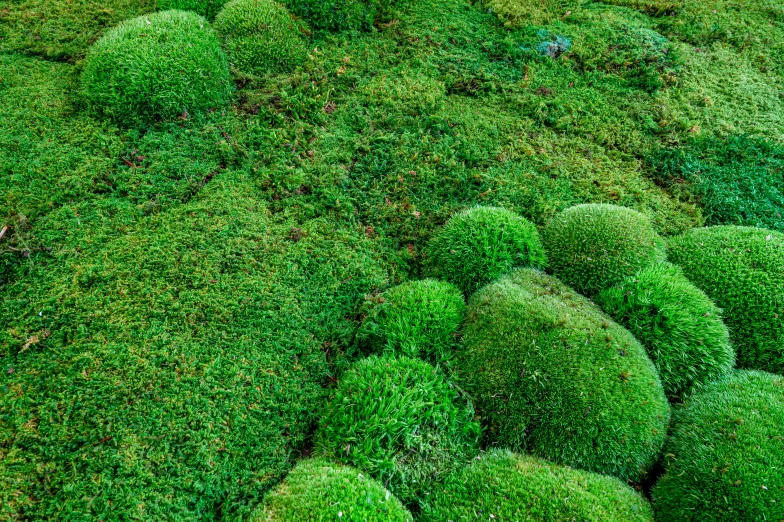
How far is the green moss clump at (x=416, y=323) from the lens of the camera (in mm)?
3088

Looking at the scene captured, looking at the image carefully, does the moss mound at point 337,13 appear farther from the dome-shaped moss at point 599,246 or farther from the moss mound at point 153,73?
the dome-shaped moss at point 599,246

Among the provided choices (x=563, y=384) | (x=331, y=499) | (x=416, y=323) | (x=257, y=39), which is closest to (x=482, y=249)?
(x=416, y=323)

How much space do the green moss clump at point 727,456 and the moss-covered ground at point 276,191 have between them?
57.5 inches

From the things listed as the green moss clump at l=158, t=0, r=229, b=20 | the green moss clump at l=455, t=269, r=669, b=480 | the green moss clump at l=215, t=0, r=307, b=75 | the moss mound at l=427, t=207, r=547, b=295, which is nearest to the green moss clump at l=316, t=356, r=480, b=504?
the green moss clump at l=455, t=269, r=669, b=480

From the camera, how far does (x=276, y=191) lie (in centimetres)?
377

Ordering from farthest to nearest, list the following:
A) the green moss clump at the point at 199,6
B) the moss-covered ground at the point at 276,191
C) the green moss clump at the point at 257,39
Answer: the green moss clump at the point at 199,6 < the green moss clump at the point at 257,39 < the moss-covered ground at the point at 276,191

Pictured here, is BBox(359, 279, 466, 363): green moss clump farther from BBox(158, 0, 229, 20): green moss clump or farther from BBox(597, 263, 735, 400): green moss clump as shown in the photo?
BBox(158, 0, 229, 20): green moss clump

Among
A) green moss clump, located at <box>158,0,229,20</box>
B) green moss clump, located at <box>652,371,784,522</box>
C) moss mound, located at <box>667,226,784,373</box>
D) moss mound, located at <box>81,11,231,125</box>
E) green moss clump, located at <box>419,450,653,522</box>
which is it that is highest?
green moss clump, located at <box>158,0,229,20</box>

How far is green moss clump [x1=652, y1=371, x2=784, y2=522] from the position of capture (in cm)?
235

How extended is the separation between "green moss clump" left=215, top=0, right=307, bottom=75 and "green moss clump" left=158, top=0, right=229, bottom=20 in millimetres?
173

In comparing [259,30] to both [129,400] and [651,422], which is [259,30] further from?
[651,422]

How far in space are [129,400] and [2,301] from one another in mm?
1140

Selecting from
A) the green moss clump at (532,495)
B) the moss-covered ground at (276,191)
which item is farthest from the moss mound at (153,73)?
the green moss clump at (532,495)

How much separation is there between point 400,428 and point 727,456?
1729 mm
